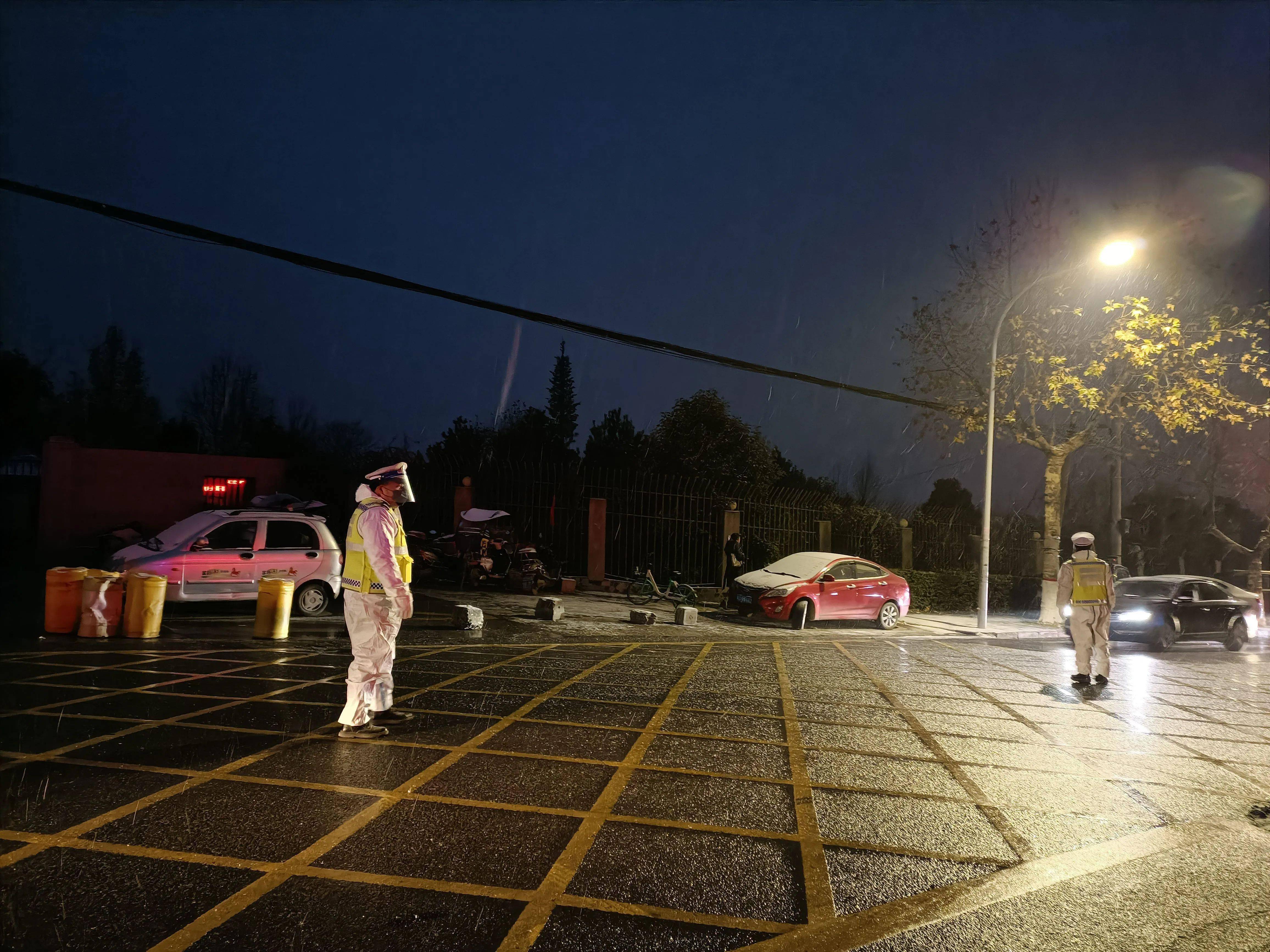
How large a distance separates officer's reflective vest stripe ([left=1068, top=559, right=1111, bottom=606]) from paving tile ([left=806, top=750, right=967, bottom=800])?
15.0ft

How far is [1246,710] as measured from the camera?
8.66 metres

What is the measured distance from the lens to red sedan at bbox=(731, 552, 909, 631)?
1469 centimetres

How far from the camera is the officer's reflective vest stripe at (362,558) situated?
586 centimetres

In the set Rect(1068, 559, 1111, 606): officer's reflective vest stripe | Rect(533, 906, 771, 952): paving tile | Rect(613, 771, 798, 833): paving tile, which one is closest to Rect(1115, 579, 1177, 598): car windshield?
Rect(1068, 559, 1111, 606): officer's reflective vest stripe

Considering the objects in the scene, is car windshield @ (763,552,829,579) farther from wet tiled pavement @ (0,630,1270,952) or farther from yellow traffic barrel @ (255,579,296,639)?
yellow traffic barrel @ (255,579,296,639)

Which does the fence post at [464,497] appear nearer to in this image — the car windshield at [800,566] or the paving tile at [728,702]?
the car windshield at [800,566]

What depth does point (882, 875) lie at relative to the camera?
12.4ft

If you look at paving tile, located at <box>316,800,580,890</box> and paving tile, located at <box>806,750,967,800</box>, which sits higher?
paving tile, located at <box>316,800,580,890</box>

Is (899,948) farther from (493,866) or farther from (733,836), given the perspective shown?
(493,866)

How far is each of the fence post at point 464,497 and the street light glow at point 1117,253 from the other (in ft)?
46.1

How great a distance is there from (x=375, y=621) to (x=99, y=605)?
5.79m

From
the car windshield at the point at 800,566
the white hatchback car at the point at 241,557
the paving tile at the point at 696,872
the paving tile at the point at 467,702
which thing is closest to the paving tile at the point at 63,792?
the paving tile at the point at 467,702

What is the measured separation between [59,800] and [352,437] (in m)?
55.2

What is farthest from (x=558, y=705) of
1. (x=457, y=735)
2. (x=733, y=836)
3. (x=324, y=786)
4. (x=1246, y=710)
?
(x=1246, y=710)
